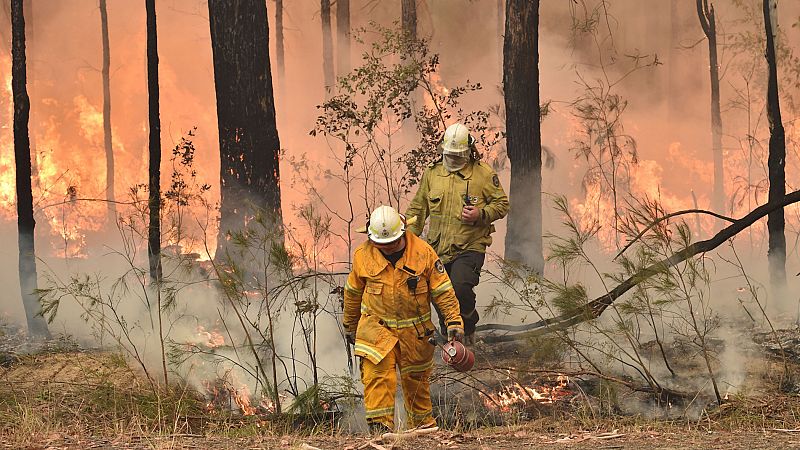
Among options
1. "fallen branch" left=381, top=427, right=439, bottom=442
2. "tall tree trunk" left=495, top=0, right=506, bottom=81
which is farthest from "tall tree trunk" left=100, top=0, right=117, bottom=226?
"fallen branch" left=381, top=427, right=439, bottom=442

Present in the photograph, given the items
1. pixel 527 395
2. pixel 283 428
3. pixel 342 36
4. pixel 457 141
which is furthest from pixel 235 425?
pixel 342 36

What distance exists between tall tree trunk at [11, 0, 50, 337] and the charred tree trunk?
1143cm

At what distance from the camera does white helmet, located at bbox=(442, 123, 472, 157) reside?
896 cm

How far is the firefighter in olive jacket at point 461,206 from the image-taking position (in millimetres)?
9016

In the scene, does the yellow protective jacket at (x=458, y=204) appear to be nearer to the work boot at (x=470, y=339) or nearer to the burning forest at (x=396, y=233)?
the burning forest at (x=396, y=233)

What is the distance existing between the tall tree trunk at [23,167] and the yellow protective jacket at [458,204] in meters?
6.11

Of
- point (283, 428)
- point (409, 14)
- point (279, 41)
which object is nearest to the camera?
point (283, 428)

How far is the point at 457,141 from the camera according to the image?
897 centimetres

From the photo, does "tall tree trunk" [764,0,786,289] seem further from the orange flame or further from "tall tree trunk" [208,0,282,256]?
"tall tree trunk" [208,0,282,256]

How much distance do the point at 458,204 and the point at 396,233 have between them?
62.2 inches

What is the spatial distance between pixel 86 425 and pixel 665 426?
4.17 m

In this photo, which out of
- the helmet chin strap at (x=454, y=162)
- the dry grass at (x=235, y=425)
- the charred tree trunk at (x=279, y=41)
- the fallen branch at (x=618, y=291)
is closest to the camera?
the dry grass at (x=235, y=425)

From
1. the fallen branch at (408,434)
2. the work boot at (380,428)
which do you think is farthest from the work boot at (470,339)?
the work boot at (380,428)

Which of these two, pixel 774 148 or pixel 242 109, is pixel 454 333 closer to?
pixel 242 109
